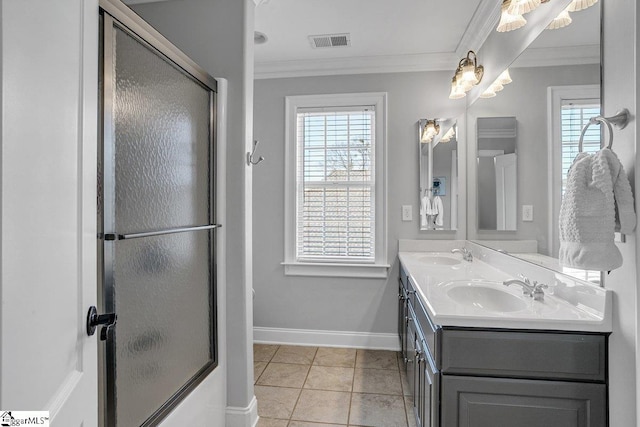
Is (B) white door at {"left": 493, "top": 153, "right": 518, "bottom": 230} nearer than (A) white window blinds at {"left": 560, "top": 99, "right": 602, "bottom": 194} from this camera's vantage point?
No

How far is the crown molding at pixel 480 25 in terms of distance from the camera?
2.29 meters

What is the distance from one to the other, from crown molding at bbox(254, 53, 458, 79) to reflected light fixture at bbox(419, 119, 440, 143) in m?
0.51

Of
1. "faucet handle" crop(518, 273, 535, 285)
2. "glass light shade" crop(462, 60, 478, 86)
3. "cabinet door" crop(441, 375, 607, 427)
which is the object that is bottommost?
"cabinet door" crop(441, 375, 607, 427)

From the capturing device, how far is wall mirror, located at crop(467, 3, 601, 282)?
139cm

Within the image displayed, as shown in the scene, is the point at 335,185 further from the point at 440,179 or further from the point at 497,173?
the point at 497,173

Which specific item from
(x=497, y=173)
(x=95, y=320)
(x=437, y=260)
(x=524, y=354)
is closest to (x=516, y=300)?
(x=524, y=354)

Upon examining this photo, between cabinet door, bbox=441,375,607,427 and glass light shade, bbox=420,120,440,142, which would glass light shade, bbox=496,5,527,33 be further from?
cabinet door, bbox=441,375,607,427

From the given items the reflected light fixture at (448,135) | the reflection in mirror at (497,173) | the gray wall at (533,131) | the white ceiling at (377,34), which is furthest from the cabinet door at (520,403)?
the reflected light fixture at (448,135)

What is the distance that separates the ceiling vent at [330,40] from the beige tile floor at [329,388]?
2.67m

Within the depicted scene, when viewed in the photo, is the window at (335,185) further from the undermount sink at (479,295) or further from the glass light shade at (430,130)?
the undermount sink at (479,295)

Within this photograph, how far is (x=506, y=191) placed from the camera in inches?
86.0

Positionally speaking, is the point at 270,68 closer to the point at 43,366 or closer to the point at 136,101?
the point at 136,101

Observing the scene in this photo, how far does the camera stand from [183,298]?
1544 mm

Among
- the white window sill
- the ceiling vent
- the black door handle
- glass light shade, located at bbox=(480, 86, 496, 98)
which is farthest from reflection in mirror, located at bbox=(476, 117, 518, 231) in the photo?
the black door handle
